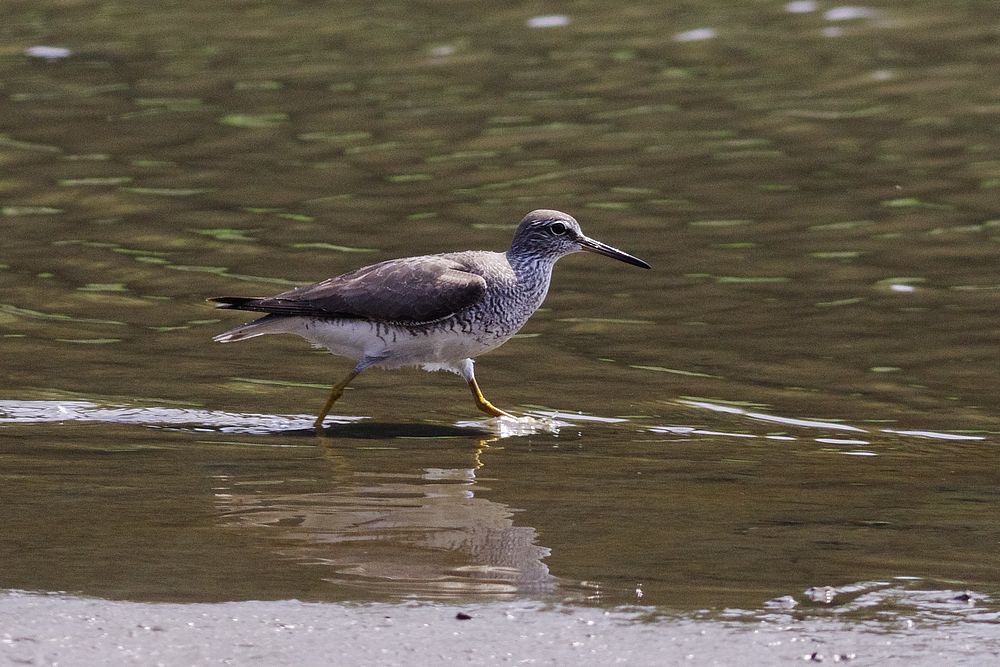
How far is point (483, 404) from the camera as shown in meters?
10.5

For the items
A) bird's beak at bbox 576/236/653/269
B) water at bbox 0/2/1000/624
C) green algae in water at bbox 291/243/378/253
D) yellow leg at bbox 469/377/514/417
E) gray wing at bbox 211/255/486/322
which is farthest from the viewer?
green algae in water at bbox 291/243/378/253

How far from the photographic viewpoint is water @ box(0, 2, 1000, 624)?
736cm

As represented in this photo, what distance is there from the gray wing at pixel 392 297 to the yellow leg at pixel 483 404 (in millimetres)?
514

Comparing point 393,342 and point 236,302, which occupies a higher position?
point 236,302

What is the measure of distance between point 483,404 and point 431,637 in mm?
4604

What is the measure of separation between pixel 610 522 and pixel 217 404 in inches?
144

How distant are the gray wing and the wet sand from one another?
14.3 ft

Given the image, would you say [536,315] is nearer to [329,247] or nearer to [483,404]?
[329,247]

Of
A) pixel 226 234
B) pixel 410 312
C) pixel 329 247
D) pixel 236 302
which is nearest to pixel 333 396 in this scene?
pixel 410 312

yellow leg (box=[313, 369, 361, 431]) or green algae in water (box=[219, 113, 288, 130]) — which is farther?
green algae in water (box=[219, 113, 288, 130])

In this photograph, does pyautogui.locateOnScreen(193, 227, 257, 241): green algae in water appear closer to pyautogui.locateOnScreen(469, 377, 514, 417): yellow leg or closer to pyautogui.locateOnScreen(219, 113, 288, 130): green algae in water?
pyautogui.locateOnScreen(219, 113, 288, 130): green algae in water

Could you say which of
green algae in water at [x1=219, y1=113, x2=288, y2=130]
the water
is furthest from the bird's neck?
green algae in water at [x1=219, y1=113, x2=288, y2=130]

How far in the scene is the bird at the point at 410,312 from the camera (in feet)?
34.7

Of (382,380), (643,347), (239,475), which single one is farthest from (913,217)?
(239,475)
